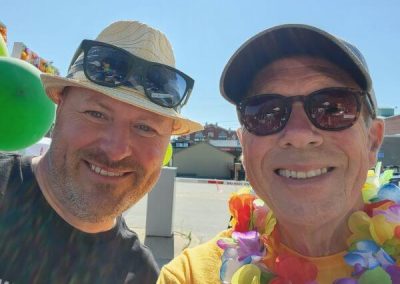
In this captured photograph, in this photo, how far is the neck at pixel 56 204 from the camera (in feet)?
6.11

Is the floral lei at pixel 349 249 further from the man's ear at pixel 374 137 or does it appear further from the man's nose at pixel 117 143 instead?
the man's nose at pixel 117 143

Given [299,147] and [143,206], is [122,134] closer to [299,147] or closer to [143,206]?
[299,147]

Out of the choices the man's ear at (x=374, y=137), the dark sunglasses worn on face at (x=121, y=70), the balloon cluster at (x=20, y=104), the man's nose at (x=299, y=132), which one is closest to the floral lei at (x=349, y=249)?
the man's ear at (x=374, y=137)

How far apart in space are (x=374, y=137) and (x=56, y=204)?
5.18 ft

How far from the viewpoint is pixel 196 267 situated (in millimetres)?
1714

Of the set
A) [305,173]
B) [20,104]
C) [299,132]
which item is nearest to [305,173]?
[305,173]

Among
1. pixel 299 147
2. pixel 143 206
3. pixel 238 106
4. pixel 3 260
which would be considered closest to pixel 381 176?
pixel 299 147

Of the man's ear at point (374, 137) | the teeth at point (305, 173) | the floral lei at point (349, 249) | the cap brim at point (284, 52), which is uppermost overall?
the cap brim at point (284, 52)

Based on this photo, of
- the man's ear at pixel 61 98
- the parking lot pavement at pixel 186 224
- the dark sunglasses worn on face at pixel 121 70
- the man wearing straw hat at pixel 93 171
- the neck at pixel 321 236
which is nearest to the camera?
the neck at pixel 321 236

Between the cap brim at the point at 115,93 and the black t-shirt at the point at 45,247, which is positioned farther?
the cap brim at the point at 115,93

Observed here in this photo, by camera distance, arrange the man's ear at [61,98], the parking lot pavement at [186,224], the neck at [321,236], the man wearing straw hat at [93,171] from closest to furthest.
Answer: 1. the neck at [321,236]
2. the man wearing straw hat at [93,171]
3. the man's ear at [61,98]
4. the parking lot pavement at [186,224]

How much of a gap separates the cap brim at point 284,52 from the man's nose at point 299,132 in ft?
0.80

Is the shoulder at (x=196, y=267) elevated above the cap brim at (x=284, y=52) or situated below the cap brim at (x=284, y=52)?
below

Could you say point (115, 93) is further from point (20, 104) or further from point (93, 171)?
point (20, 104)
